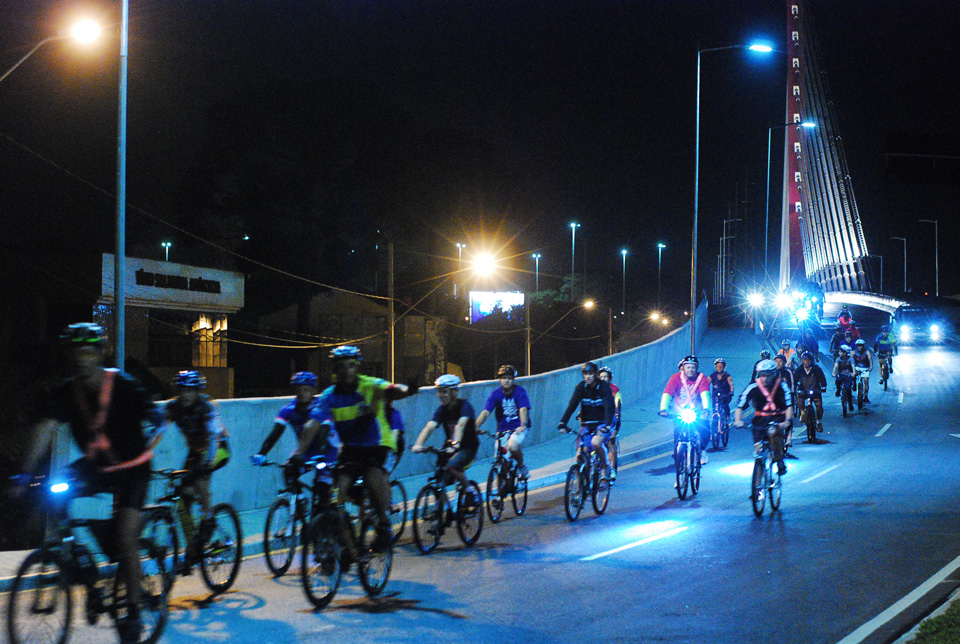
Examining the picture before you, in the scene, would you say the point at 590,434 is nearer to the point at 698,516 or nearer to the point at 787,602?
the point at 698,516

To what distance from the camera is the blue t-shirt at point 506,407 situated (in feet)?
38.3

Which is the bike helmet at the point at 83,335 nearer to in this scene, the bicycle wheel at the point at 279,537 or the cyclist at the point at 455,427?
the bicycle wheel at the point at 279,537

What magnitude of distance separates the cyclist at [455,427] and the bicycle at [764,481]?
3.72 metres

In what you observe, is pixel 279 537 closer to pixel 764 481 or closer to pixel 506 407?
pixel 506 407

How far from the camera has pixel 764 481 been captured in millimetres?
12016

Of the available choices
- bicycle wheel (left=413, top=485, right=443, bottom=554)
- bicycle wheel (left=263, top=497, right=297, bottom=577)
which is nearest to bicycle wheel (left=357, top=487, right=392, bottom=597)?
bicycle wheel (left=263, top=497, right=297, bottom=577)

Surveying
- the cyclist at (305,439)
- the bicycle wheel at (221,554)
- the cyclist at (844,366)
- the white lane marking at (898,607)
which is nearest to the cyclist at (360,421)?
the cyclist at (305,439)

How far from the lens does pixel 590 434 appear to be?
12.4 meters

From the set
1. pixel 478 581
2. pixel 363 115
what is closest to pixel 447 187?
pixel 363 115

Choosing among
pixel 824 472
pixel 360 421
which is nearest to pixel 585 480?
pixel 360 421

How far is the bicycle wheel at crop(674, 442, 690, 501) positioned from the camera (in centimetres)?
1350

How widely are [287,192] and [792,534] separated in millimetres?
44812

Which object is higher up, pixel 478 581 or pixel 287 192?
pixel 287 192

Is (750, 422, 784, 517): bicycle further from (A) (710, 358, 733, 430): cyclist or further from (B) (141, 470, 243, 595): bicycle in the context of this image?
(A) (710, 358, 733, 430): cyclist
